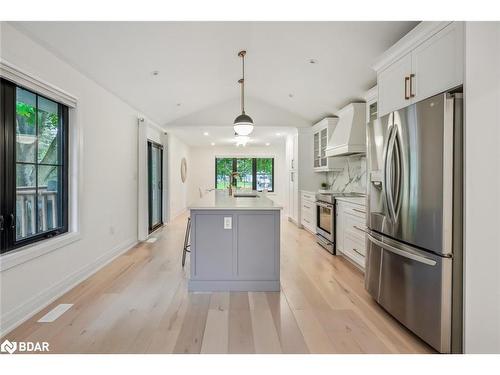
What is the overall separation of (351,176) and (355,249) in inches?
72.9

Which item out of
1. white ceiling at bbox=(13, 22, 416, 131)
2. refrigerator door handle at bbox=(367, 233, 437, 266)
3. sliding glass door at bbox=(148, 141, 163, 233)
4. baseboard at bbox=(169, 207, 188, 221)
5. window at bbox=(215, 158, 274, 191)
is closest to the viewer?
refrigerator door handle at bbox=(367, 233, 437, 266)

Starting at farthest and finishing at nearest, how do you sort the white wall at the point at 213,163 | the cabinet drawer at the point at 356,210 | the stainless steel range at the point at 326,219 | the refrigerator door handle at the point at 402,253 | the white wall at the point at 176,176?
the white wall at the point at 213,163 → the white wall at the point at 176,176 → the stainless steel range at the point at 326,219 → the cabinet drawer at the point at 356,210 → the refrigerator door handle at the point at 402,253

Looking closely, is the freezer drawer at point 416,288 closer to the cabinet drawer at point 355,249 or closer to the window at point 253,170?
the cabinet drawer at point 355,249

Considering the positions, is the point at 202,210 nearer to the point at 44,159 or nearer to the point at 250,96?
the point at 44,159

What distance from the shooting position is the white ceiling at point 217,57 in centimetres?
274

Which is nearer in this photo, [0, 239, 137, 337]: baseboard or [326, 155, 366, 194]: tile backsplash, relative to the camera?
[0, 239, 137, 337]: baseboard

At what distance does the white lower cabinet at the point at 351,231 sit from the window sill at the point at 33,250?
331cm

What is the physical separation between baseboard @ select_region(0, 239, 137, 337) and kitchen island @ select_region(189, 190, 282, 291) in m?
1.28

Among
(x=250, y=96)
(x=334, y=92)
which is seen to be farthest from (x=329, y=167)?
(x=250, y=96)

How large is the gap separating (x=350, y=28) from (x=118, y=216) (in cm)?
386

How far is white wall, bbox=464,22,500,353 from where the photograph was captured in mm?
1602

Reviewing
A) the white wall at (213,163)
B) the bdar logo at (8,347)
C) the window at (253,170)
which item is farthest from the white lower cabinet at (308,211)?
the bdar logo at (8,347)

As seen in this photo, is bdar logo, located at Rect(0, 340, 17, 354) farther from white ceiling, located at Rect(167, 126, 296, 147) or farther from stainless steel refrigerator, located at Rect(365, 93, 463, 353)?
white ceiling, located at Rect(167, 126, 296, 147)

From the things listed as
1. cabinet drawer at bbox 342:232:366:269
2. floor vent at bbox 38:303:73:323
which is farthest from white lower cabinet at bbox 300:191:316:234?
floor vent at bbox 38:303:73:323
